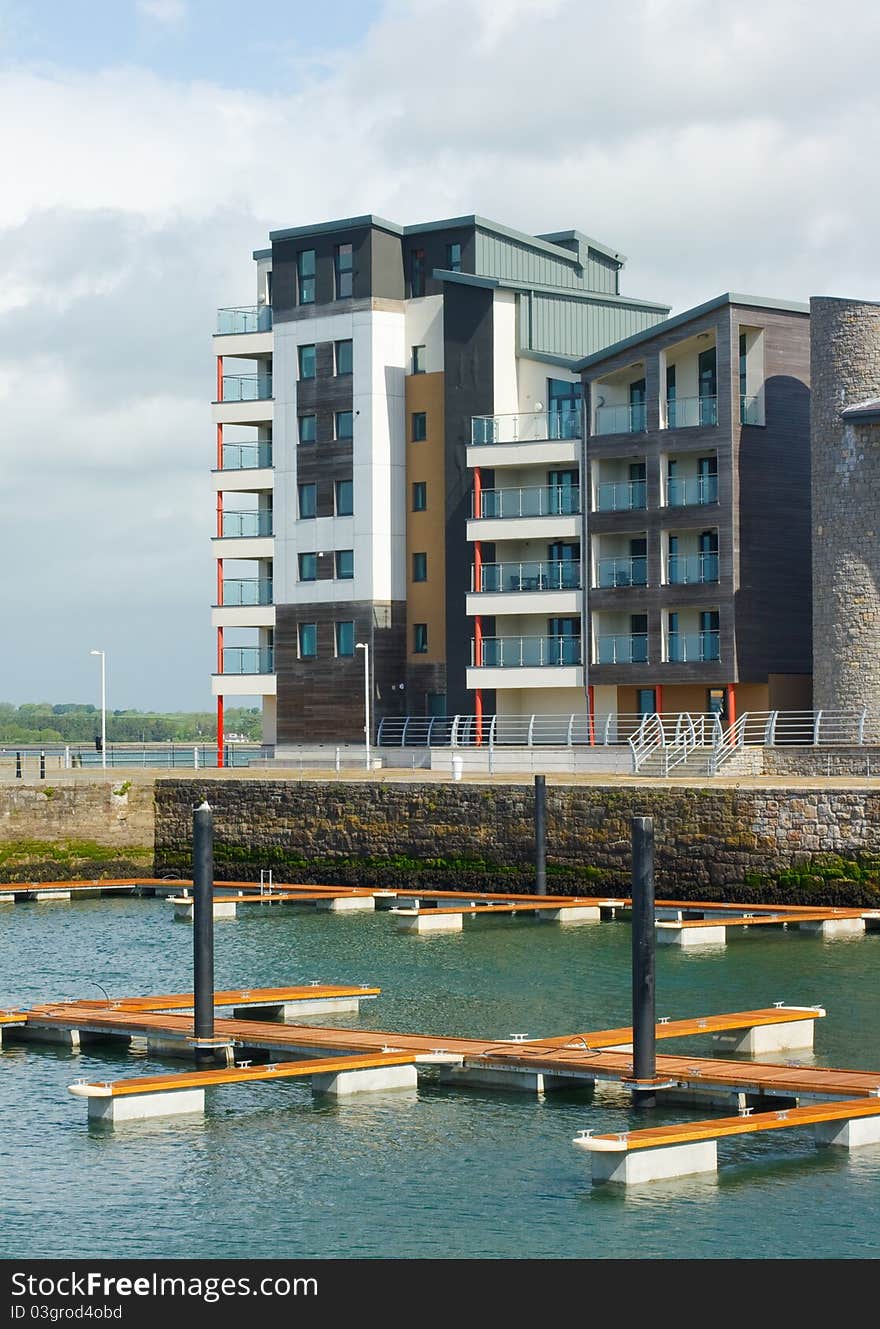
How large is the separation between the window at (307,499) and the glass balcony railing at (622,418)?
10.4 meters

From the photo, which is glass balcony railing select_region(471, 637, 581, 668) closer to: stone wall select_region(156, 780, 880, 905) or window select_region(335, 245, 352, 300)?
window select_region(335, 245, 352, 300)

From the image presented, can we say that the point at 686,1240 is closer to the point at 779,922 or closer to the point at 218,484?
the point at 779,922

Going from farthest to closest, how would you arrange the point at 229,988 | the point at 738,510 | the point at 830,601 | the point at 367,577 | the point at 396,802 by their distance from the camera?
the point at 367,577 → the point at 738,510 → the point at 830,601 → the point at 396,802 → the point at 229,988

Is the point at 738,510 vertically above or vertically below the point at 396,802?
above

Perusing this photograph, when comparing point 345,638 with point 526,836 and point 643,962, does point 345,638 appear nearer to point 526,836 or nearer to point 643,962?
point 526,836

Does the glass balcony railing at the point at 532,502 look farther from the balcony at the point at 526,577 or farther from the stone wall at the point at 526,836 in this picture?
the stone wall at the point at 526,836

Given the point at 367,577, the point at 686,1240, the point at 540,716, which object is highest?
the point at 367,577

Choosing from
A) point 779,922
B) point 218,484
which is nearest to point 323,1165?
point 779,922

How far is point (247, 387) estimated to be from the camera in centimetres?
6462

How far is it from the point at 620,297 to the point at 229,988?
38.4 metres

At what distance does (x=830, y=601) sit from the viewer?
163 feet

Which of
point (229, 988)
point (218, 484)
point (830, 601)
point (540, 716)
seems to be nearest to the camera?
point (229, 988)

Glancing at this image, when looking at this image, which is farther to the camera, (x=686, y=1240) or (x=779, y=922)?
(x=779, y=922)

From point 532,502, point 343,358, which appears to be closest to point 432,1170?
point 532,502
